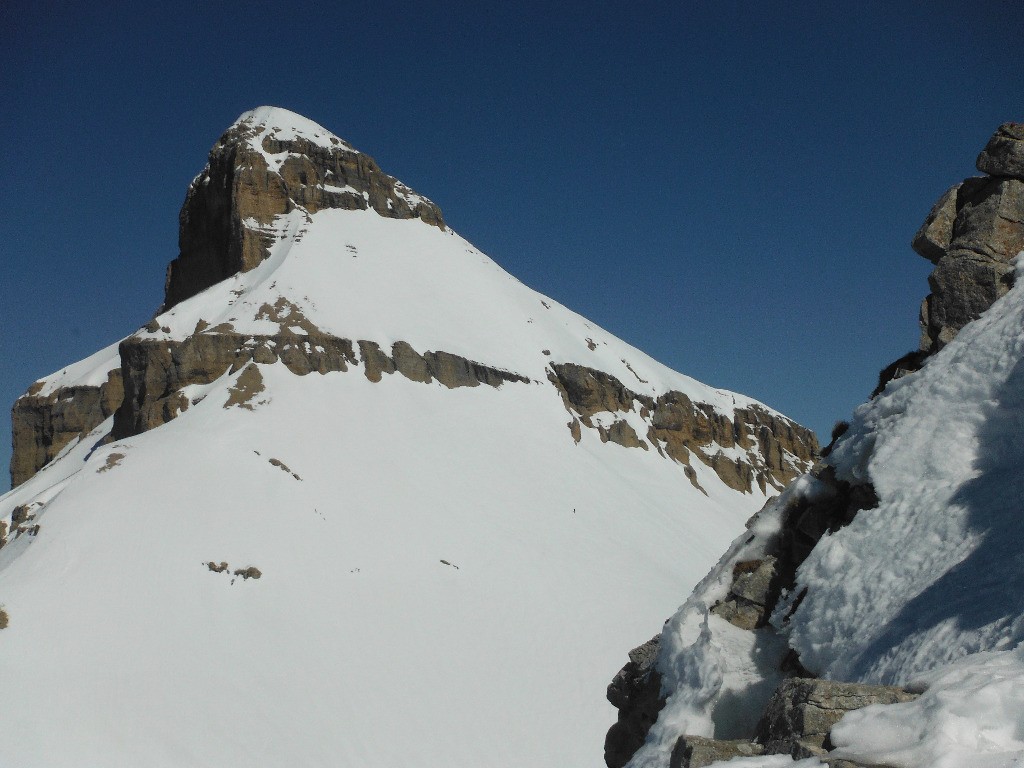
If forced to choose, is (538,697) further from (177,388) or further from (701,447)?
(701,447)

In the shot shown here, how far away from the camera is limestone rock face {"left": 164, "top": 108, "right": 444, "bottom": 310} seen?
220 feet

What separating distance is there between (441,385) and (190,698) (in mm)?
32681

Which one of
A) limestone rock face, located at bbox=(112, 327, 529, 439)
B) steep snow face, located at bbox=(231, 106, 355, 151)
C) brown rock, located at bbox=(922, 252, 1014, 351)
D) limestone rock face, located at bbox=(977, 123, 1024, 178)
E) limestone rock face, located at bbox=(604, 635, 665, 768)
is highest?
steep snow face, located at bbox=(231, 106, 355, 151)

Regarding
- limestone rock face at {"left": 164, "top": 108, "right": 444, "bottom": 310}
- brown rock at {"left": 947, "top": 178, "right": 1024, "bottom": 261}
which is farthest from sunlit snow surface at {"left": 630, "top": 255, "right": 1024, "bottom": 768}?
limestone rock face at {"left": 164, "top": 108, "right": 444, "bottom": 310}

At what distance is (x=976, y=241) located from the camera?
49.8 ft

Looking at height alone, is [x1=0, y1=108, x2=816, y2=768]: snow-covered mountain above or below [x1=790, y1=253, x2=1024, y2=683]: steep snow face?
above

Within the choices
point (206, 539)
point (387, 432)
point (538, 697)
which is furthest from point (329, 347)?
point (538, 697)

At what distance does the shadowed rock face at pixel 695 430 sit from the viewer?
232 feet

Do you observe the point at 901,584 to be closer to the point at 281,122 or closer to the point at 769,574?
the point at 769,574

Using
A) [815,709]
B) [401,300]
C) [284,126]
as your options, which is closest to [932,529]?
[815,709]

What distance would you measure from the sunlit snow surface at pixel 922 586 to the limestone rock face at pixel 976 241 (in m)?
0.56

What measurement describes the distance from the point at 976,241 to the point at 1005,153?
180 cm

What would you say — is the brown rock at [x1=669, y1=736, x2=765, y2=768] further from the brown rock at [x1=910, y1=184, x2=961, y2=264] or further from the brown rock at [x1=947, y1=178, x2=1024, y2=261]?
the brown rock at [x1=910, y1=184, x2=961, y2=264]

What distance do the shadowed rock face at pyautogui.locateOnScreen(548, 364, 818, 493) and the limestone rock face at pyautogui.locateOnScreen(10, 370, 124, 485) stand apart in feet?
117
